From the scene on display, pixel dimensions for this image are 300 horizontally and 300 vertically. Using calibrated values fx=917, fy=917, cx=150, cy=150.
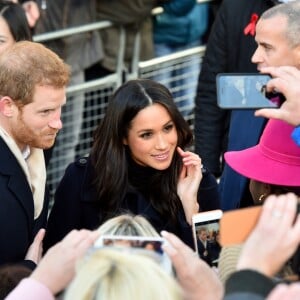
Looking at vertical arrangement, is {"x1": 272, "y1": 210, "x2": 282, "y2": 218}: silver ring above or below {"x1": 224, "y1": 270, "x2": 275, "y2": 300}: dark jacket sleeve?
above

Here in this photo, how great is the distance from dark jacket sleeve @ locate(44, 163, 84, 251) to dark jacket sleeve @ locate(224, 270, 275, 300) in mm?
1846

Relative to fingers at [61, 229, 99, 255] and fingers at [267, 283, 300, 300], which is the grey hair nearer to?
fingers at [61, 229, 99, 255]

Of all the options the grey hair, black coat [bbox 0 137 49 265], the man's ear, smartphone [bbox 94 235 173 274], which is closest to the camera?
smartphone [bbox 94 235 173 274]

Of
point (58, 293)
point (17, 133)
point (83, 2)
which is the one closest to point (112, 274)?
point (58, 293)

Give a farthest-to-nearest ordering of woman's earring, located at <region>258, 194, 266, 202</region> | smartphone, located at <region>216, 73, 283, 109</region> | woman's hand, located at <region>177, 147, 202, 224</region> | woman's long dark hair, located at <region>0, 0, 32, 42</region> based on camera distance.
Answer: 1. woman's long dark hair, located at <region>0, 0, 32, 42</region>
2. woman's hand, located at <region>177, 147, 202, 224</region>
3. woman's earring, located at <region>258, 194, 266, 202</region>
4. smartphone, located at <region>216, 73, 283, 109</region>

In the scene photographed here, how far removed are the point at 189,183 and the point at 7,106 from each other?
2.93 ft

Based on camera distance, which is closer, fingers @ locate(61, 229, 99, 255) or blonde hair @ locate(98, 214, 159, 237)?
fingers @ locate(61, 229, 99, 255)

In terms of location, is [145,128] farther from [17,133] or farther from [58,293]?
[58,293]

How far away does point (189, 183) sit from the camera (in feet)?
13.6

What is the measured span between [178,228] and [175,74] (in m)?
2.71

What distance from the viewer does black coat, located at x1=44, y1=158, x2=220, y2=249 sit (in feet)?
13.4

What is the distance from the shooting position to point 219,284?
9.01 ft

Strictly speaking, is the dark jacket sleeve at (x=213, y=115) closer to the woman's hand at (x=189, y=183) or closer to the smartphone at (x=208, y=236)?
the woman's hand at (x=189, y=183)

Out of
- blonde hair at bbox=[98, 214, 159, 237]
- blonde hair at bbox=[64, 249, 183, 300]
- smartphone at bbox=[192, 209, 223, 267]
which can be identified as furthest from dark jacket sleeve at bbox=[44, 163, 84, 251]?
blonde hair at bbox=[64, 249, 183, 300]
